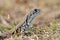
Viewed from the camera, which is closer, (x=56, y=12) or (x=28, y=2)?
(x=56, y=12)

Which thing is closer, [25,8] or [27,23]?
[27,23]

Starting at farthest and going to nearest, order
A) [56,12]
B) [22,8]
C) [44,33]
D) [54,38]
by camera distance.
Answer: [22,8] < [56,12] < [44,33] < [54,38]

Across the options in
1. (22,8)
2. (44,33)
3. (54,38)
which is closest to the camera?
(54,38)

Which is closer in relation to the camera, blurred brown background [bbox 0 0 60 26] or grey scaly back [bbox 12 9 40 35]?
grey scaly back [bbox 12 9 40 35]

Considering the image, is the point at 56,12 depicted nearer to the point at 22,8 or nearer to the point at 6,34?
the point at 22,8

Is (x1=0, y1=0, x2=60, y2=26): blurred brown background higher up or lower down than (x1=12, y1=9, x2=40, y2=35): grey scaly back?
lower down

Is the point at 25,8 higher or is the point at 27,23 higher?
the point at 27,23

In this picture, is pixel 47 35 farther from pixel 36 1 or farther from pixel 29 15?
pixel 36 1

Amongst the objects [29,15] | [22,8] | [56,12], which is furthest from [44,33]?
[22,8]

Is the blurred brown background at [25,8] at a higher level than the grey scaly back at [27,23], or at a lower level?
lower

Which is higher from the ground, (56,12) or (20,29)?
(20,29)

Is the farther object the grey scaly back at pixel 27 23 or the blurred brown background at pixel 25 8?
the blurred brown background at pixel 25 8
